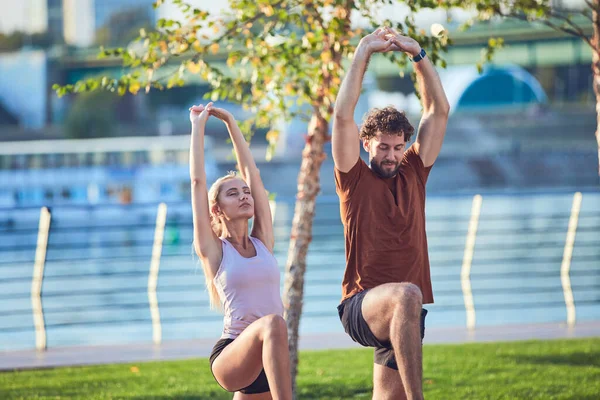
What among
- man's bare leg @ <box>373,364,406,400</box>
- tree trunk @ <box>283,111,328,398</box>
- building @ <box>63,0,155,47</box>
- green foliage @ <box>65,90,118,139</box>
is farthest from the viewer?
building @ <box>63,0,155,47</box>

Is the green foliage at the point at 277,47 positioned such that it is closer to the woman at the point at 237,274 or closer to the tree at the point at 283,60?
the tree at the point at 283,60

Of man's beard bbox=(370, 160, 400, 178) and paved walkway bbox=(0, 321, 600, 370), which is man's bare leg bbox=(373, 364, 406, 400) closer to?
man's beard bbox=(370, 160, 400, 178)

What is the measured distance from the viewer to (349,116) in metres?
3.91

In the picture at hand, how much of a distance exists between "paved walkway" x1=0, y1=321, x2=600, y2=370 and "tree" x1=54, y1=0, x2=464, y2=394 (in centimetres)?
236

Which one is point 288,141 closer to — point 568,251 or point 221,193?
point 568,251

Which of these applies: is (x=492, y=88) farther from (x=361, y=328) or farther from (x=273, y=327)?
(x=273, y=327)

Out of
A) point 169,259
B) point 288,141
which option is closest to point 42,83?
point 288,141

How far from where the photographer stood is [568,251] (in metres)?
10.6

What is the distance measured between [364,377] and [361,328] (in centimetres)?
338

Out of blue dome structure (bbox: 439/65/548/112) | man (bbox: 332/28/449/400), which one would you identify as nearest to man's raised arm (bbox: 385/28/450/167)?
man (bbox: 332/28/449/400)

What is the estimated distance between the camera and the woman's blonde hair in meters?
4.30

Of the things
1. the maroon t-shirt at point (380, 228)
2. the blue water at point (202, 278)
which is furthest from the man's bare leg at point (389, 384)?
the blue water at point (202, 278)

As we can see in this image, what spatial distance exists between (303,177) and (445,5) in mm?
1377

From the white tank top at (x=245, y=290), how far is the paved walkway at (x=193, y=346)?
13.5 ft
